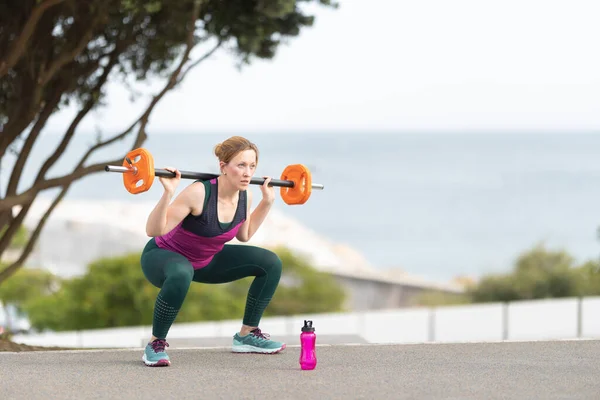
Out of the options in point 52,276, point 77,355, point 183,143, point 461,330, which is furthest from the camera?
point 183,143

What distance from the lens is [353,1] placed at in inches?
2879

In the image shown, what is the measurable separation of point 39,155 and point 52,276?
229ft

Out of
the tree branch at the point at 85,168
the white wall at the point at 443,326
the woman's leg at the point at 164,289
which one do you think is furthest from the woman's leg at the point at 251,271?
the white wall at the point at 443,326

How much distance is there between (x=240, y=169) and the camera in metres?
5.58

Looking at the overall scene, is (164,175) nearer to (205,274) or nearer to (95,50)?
(205,274)

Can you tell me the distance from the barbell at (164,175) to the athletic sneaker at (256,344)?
84 centimetres

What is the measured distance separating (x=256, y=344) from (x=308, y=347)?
2.32 feet

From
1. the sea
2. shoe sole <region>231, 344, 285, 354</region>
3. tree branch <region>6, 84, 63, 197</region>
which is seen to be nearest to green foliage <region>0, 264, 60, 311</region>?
tree branch <region>6, 84, 63, 197</region>

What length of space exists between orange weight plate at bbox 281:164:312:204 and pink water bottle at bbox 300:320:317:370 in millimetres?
802

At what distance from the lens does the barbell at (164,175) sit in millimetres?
5230

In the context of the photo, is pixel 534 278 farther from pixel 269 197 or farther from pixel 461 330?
pixel 269 197

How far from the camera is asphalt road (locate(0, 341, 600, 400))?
4.91 meters

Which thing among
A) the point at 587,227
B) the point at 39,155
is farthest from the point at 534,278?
the point at 39,155

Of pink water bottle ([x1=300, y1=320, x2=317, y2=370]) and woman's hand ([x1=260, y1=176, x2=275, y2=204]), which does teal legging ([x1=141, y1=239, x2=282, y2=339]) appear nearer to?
woman's hand ([x1=260, y1=176, x2=275, y2=204])
